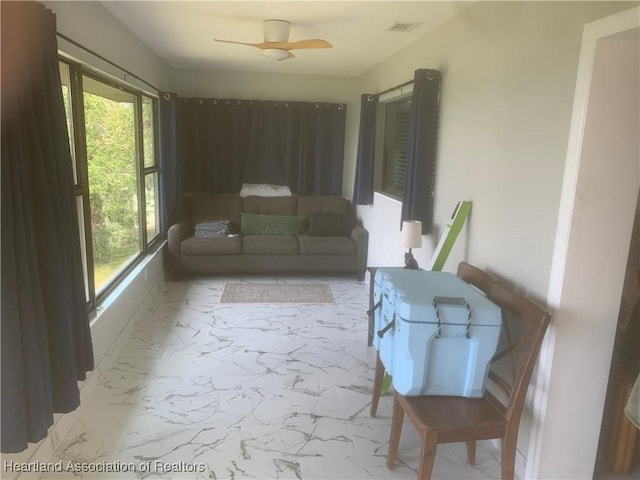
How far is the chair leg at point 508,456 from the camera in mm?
1911

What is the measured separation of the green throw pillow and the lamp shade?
2362 mm

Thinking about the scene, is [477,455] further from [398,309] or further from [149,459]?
[149,459]

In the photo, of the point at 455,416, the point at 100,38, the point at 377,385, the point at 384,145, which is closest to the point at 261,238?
the point at 384,145

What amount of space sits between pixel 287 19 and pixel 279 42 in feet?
0.61

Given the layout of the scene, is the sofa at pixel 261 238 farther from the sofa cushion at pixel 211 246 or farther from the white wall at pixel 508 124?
the white wall at pixel 508 124

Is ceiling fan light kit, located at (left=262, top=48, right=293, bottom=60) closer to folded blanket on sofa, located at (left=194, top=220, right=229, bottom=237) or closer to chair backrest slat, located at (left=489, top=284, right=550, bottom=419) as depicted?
folded blanket on sofa, located at (left=194, top=220, right=229, bottom=237)

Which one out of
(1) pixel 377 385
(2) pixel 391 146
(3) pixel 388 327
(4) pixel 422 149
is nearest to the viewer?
(3) pixel 388 327

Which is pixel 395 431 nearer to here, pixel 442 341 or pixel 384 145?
pixel 442 341

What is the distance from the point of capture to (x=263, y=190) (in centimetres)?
591

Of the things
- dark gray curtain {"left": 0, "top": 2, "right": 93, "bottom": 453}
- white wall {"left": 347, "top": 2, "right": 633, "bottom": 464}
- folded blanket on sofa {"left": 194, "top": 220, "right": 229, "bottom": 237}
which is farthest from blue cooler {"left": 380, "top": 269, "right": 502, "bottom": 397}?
folded blanket on sofa {"left": 194, "top": 220, "right": 229, "bottom": 237}

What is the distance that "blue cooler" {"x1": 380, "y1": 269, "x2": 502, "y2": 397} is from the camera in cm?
190

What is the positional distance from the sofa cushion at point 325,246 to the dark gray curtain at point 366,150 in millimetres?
480

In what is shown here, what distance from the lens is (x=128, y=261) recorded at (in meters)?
4.18

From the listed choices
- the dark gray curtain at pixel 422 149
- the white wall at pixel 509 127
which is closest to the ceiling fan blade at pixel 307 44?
the dark gray curtain at pixel 422 149
